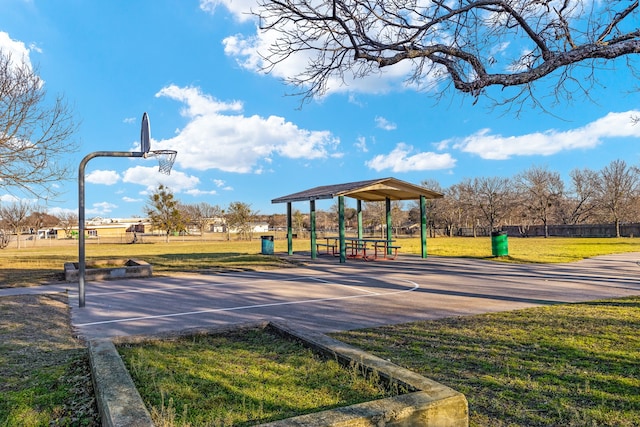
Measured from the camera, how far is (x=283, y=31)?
618 centimetres

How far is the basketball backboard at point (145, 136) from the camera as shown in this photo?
8.87 meters

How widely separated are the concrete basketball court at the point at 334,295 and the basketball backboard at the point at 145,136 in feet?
10.8

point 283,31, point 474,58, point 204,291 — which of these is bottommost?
point 204,291

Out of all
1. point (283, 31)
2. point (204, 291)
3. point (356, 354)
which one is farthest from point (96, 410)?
point (204, 291)

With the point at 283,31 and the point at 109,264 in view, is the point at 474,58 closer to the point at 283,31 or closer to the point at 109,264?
the point at 283,31

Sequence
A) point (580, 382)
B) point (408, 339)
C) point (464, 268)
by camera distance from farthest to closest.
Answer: point (464, 268)
point (408, 339)
point (580, 382)

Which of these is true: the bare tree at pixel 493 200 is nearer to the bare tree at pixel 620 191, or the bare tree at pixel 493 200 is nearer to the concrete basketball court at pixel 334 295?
the bare tree at pixel 620 191

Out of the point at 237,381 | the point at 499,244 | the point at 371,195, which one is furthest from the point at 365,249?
the point at 237,381

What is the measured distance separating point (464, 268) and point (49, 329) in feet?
40.2

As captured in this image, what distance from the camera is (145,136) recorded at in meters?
8.92

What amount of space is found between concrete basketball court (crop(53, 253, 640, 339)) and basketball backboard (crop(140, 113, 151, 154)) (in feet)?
10.8

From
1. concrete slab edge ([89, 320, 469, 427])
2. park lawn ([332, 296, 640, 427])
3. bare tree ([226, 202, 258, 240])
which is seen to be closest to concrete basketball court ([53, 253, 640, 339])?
park lawn ([332, 296, 640, 427])

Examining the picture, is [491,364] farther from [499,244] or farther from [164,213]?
[164,213]

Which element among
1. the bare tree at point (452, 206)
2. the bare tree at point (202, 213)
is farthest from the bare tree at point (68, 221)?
the bare tree at point (452, 206)
